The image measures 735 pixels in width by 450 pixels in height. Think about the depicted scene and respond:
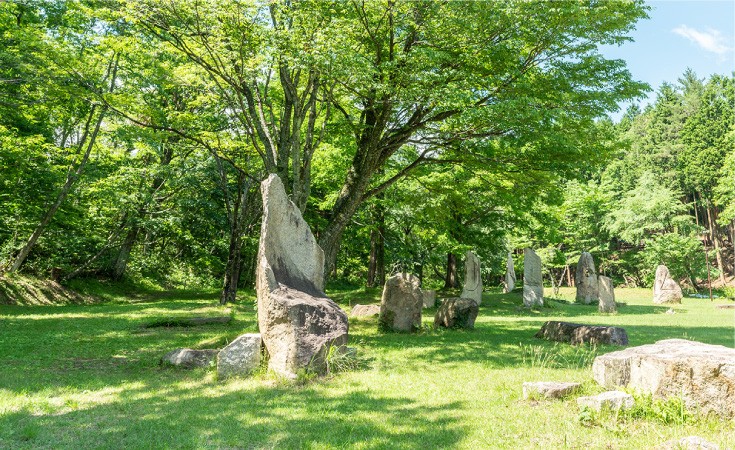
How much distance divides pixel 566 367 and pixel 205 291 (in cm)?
2085

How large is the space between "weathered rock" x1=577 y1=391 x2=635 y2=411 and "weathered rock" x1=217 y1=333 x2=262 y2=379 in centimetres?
439

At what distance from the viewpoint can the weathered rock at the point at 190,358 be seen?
7.75m

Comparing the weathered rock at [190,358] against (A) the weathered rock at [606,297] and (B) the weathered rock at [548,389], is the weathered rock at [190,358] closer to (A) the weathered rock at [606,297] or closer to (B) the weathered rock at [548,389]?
(B) the weathered rock at [548,389]

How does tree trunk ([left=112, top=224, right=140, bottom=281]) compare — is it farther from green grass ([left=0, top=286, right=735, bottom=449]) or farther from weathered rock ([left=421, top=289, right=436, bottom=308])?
weathered rock ([left=421, top=289, right=436, bottom=308])

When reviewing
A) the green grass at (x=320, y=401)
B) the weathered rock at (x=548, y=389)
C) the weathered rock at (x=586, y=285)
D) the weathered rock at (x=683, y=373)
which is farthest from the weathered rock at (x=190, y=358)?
the weathered rock at (x=586, y=285)

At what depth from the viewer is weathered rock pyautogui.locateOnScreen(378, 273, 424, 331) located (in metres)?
11.4

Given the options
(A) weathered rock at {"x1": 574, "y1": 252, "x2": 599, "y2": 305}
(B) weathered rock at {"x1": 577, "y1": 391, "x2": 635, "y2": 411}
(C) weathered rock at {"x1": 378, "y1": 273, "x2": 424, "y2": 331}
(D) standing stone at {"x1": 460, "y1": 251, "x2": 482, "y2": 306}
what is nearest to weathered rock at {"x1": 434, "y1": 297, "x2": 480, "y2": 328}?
(C) weathered rock at {"x1": 378, "y1": 273, "x2": 424, "y2": 331}

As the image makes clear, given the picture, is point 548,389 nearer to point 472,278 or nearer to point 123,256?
point 472,278

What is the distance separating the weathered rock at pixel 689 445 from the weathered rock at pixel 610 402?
679 millimetres

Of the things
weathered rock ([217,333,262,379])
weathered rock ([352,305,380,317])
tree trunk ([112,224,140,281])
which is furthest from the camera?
tree trunk ([112,224,140,281])

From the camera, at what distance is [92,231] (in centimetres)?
2328

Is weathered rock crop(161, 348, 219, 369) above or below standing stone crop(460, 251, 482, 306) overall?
below

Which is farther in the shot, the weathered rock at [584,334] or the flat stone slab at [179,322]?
the flat stone slab at [179,322]

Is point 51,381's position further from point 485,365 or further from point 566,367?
point 566,367
